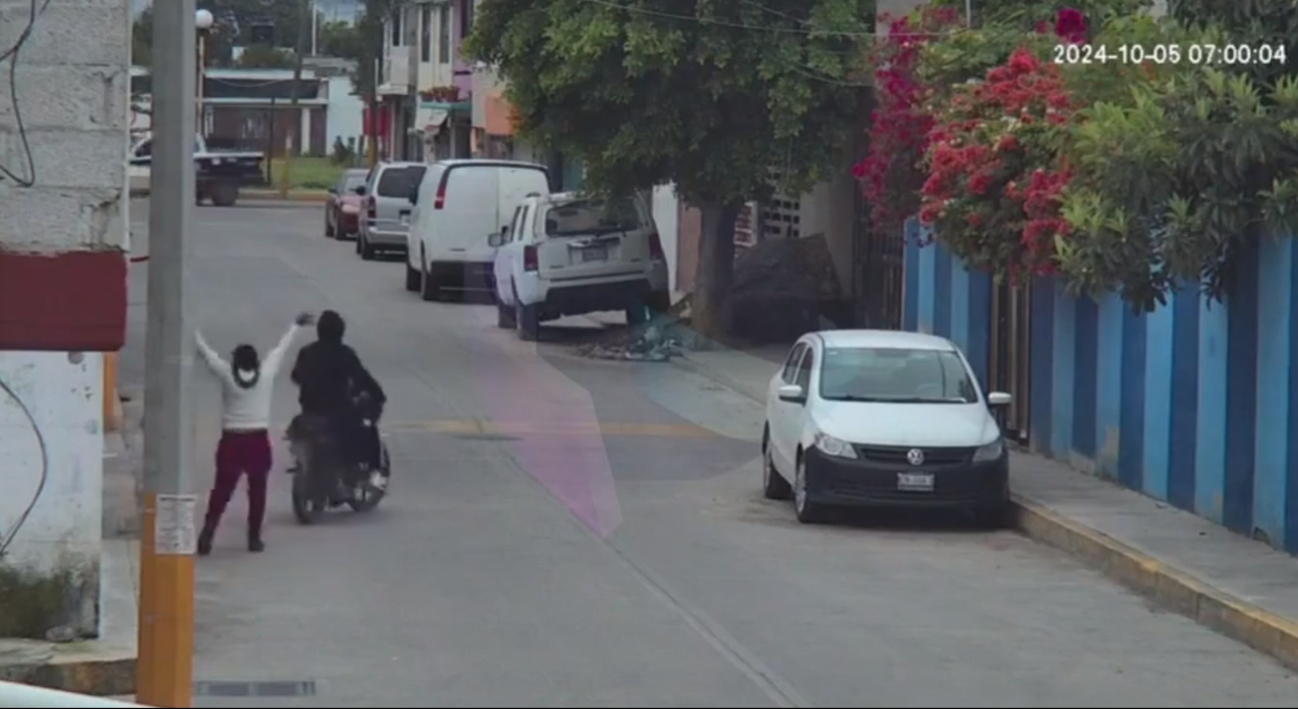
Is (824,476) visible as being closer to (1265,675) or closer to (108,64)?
(1265,675)

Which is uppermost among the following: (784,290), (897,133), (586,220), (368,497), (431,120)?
(431,120)

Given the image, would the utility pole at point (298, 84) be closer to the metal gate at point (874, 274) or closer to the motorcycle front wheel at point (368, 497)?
the metal gate at point (874, 274)

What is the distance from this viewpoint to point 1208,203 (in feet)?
47.8

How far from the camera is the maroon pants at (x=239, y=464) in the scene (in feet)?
47.0

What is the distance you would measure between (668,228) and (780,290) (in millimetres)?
6759

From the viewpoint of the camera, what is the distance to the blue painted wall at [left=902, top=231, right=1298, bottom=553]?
15.1m

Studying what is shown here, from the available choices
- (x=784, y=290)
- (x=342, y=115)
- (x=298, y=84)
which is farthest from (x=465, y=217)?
(x=342, y=115)

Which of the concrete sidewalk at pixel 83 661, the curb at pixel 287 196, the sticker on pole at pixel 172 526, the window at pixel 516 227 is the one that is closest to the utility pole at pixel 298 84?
the curb at pixel 287 196

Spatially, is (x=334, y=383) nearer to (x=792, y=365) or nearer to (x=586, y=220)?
(x=792, y=365)

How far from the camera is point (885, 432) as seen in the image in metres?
16.9

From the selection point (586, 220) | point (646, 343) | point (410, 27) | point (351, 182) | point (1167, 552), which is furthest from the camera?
point (410, 27)

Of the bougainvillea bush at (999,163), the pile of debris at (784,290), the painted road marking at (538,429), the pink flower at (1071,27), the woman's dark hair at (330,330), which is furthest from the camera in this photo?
the pile of debris at (784,290)

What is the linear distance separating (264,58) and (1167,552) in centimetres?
4790

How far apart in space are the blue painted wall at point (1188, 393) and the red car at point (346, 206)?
28.0 meters
